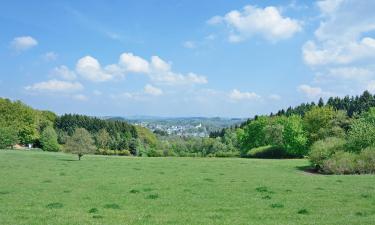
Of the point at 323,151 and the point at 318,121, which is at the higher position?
the point at 318,121

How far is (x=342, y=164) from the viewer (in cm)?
4441

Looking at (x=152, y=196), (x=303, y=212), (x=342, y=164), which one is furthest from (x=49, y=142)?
(x=303, y=212)

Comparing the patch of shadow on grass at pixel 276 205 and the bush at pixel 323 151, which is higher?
the bush at pixel 323 151

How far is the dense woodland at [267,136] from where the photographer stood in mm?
48688

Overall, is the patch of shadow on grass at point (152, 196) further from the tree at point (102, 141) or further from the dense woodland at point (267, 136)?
the tree at point (102, 141)

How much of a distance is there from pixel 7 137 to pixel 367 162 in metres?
74.5

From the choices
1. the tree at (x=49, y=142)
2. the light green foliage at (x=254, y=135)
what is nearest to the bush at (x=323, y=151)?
the light green foliage at (x=254, y=135)

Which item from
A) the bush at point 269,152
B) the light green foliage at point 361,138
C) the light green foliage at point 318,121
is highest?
the light green foliage at point 318,121

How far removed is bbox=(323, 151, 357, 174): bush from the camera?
4406 cm

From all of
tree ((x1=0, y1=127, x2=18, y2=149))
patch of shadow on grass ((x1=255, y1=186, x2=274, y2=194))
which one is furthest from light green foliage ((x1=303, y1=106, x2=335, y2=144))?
patch of shadow on grass ((x1=255, y1=186, x2=274, y2=194))

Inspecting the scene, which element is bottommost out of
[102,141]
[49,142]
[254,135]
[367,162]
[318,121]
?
[367,162]

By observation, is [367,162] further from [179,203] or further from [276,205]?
[179,203]

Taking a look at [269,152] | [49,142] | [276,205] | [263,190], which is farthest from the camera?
[49,142]

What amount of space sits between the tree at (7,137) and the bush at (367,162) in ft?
240
